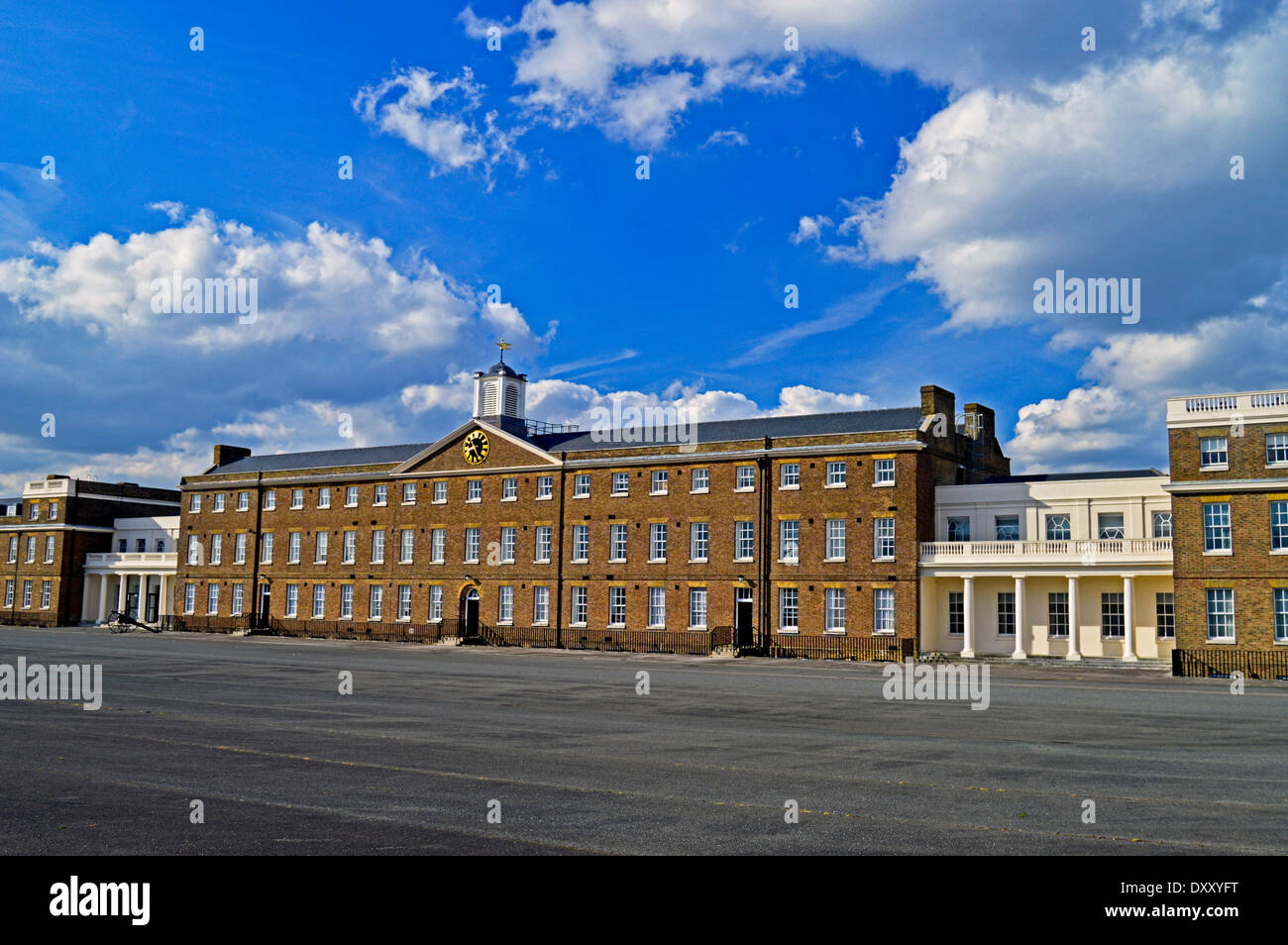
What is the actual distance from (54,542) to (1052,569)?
6918 centimetres

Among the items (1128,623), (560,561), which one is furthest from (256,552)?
(1128,623)

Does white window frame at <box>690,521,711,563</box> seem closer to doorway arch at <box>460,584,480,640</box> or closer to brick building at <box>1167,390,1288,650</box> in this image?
doorway arch at <box>460,584,480,640</box>

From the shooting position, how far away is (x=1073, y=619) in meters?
41.2

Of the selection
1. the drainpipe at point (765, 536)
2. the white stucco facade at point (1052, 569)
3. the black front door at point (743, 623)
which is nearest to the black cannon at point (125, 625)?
the black front door at point (743, 623)

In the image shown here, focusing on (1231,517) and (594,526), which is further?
(594,526)

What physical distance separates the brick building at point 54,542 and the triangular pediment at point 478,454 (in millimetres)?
32238

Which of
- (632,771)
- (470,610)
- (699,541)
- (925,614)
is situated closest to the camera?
(632,771)

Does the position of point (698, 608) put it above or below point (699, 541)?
below

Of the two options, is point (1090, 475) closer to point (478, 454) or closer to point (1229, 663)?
point (1229, 663)

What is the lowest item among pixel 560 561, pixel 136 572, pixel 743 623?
pixel 743 623

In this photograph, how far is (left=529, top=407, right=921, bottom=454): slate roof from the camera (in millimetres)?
47812

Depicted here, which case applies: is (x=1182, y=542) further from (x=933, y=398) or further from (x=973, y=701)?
(x=973, y=701)
